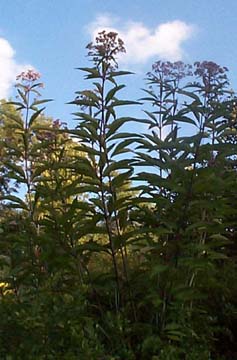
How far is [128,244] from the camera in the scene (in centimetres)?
388

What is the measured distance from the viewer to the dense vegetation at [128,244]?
11.2 ft

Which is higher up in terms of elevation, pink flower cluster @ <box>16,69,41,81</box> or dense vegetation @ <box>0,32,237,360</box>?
pink flower cluster @ <box>16,69,41,81</box>

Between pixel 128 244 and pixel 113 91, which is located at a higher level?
pixel 113 91

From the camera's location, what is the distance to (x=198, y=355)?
3.32 meters

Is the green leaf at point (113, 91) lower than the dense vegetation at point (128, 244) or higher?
higher

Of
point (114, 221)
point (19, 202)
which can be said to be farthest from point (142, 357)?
point (19, 202)

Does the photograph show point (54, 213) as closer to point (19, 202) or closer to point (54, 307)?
point (19, 202)

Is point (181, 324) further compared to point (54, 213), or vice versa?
point (54, 213)

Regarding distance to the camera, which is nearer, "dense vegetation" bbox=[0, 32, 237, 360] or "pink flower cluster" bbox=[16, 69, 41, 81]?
"dense vegetation" bbox=[0, 32, 237, 360]

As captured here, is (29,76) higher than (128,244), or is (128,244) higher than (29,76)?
(29,76)

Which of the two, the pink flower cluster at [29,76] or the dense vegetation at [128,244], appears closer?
the dense vegetation at [128,244]

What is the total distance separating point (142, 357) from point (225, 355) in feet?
2.37

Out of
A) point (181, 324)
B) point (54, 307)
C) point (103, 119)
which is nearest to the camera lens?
point (54, 307)

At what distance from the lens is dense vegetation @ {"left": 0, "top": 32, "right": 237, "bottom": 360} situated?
3416mm
